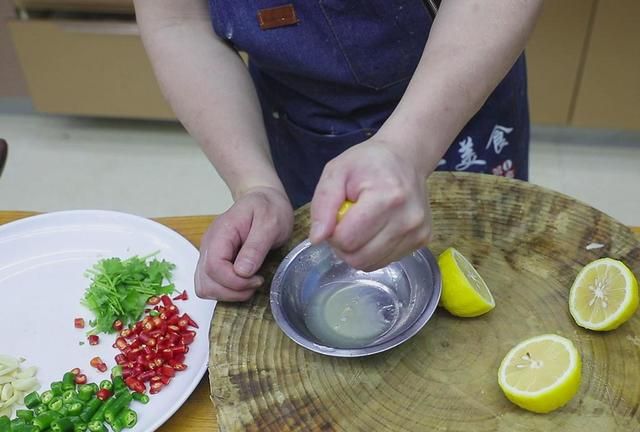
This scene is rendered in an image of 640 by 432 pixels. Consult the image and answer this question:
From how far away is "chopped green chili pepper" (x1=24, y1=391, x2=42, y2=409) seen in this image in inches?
34.8

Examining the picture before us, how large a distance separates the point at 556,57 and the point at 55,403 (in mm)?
1941

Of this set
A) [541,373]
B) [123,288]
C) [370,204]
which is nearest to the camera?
[370,204]

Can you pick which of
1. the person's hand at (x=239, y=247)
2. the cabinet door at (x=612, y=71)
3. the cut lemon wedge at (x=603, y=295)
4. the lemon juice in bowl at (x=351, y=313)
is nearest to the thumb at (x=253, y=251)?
the person's hand at (x=239, y=247)

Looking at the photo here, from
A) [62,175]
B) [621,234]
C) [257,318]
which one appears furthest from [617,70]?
[62,175]

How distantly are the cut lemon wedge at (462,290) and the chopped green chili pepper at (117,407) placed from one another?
0.42 meters

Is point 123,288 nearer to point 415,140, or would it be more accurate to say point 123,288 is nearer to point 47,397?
point 47,397

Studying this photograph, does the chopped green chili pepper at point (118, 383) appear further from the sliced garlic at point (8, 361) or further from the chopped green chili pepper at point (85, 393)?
the sliced garlic at point (8, 361)

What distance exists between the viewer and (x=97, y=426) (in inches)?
32.9

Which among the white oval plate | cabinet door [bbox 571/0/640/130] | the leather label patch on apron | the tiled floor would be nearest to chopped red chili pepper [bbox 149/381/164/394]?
the white oval plate

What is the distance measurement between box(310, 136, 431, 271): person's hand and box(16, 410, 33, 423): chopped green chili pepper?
443 millimetres

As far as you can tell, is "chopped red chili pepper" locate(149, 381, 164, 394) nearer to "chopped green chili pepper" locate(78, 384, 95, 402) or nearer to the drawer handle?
"chopped green chili pepper" locate(78, 384, 95, 402)

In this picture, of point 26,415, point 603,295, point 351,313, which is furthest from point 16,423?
point 603,295

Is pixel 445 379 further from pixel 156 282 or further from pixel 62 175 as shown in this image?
pixel 62 175

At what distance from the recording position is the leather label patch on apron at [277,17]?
1040 millimetres
